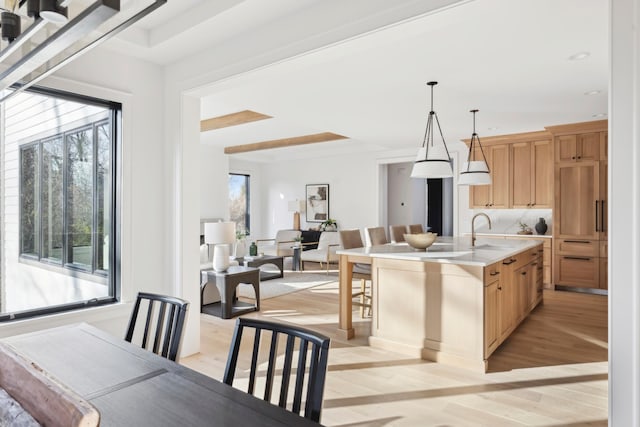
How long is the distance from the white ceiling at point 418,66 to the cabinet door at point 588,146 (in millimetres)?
531

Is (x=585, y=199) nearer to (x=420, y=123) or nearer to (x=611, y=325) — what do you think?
(x=420, y=123)

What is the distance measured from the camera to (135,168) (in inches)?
124

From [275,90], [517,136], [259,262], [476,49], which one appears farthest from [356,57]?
[517,136]

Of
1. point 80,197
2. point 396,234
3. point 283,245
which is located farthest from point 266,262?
point 80,197

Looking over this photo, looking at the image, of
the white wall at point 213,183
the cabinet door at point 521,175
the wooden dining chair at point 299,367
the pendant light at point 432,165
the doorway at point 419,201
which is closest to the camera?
the wooden dining chair at point 299,367

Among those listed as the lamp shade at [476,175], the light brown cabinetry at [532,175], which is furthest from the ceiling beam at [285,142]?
the lamp shade at [476,175]

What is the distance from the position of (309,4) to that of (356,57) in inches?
40.8

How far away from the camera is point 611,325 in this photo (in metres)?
1.58

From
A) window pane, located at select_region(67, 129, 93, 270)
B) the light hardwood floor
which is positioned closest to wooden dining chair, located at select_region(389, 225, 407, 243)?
the light hardwood floor

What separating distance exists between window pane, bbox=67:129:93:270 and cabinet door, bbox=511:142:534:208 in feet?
20.5

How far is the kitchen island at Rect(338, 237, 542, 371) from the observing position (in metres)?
3.01

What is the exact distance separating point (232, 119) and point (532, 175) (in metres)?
4.98

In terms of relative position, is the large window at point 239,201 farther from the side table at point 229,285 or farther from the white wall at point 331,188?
the side table at point 229,285

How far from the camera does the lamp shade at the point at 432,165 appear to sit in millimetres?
3748
